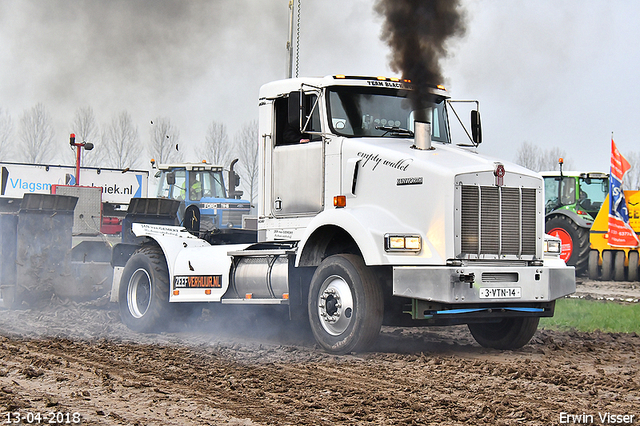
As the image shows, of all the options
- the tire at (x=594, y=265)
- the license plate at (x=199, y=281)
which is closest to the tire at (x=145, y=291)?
the license plate at (x=199, y=281)

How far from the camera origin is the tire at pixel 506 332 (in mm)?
9266

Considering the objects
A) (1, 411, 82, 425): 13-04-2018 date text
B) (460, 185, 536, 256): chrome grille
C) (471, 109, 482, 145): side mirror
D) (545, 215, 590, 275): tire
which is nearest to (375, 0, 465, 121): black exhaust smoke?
(471, 109, 482, 145): side mirror

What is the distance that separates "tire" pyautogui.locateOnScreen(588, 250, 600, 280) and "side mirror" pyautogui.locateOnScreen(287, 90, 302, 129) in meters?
13.1

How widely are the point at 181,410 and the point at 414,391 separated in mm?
1888

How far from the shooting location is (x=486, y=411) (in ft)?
18.5

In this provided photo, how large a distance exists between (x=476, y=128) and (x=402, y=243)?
2.73 meters

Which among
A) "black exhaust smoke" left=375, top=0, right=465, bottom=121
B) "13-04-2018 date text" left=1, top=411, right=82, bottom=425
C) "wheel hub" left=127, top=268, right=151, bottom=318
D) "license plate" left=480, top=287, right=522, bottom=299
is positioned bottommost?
"13-04-2018 date text" left=1, top=411, right=82, bottom=425

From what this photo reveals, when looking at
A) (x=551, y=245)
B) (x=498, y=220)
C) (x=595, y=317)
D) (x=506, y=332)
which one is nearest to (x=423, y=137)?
(x=498, y=220)

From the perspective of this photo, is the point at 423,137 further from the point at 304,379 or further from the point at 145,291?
the point at 145,291

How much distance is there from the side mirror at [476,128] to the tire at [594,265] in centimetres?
1126

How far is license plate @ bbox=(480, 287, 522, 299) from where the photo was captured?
806cm

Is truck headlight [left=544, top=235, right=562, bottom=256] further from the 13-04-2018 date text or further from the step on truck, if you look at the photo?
the 13-04-2018 date text

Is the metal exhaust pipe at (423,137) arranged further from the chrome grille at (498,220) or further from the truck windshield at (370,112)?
the chrome grille at (498,220)

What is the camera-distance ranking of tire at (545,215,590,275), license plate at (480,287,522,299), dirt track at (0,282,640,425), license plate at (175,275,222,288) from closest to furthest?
dirt track at (0,282,640,425), license plate at (480,287,522,299), license plate at (175,275,222,288), tire at (545,215,590,275)
